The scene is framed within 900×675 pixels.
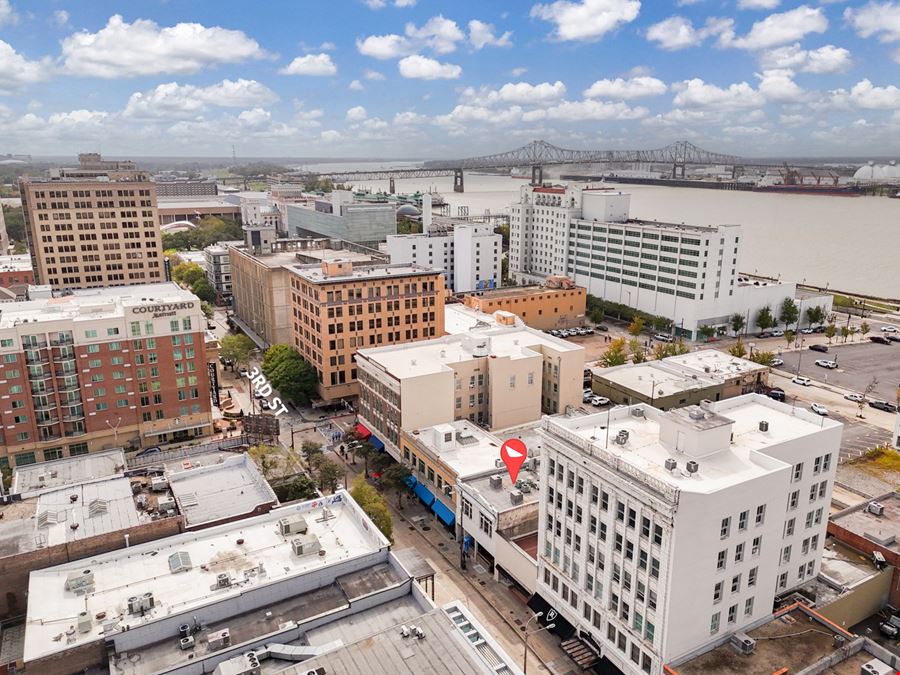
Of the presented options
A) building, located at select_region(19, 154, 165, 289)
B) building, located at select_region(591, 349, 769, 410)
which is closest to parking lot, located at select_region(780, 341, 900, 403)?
building, located at select_region(591, 349, 769, 410)

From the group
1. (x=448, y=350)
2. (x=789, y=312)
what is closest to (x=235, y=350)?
(x=448, y=350)

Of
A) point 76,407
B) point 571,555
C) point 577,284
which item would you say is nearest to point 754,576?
point 571,555

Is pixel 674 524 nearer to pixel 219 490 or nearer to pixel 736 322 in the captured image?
pixel 219 490

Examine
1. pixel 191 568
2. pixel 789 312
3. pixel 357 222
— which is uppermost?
pixel 357 222

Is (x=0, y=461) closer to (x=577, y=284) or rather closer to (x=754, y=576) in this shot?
(x=754, y=576)

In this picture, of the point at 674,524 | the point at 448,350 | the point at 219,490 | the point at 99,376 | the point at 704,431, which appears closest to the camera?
the point at 674,524

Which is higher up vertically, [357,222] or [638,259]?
[357,222]

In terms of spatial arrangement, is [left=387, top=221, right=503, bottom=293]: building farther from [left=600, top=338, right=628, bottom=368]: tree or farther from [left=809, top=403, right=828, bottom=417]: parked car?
[left=809, top=403, right=828, bottom=417]: parked car

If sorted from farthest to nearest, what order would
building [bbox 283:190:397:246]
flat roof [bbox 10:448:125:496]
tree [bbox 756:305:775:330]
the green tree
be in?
building [bbox 283:190:397:246] < tree [bbox 756:305:775:330] < the green tree < flat roof [bbox 10:448:125:496]
